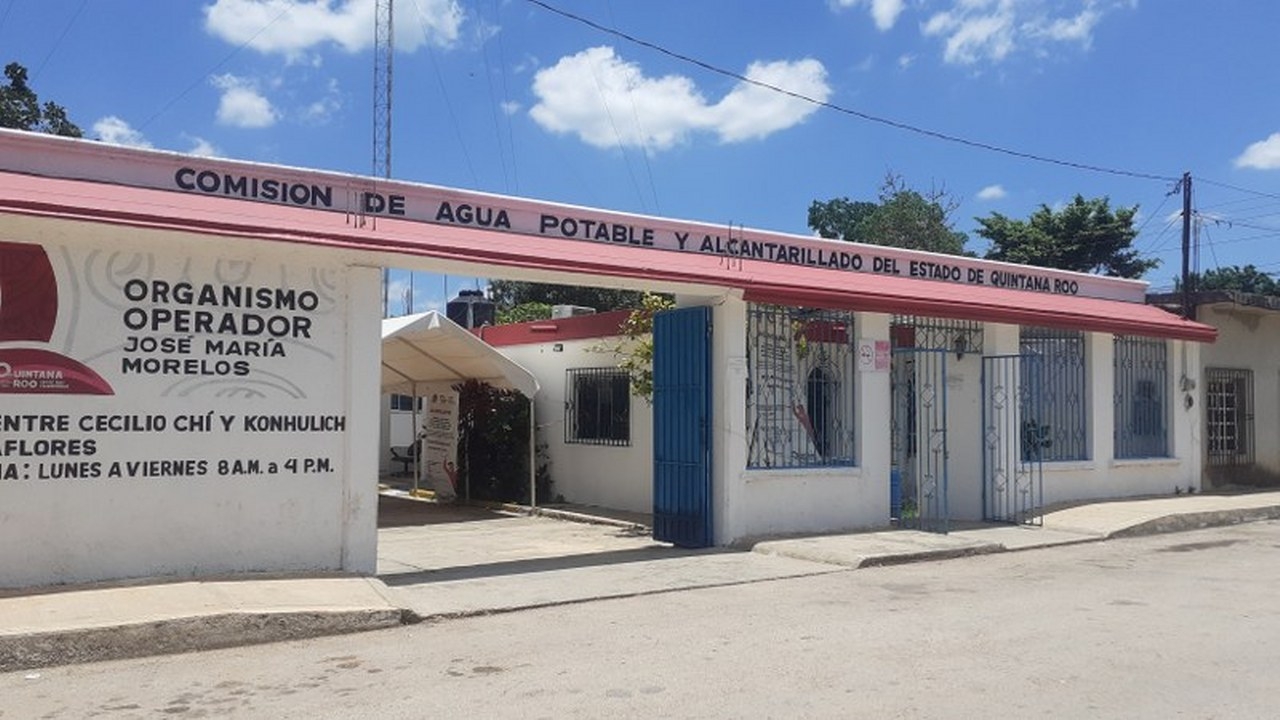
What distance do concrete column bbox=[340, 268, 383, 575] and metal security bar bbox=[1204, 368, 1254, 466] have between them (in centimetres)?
1555

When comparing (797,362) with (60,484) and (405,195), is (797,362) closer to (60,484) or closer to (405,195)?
(405,195)

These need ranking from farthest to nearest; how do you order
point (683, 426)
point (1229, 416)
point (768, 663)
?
point (1229, 416), point (683, 426), point (768, 663)

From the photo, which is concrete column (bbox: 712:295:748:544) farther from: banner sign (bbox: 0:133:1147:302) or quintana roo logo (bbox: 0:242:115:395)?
quintana roo logo (bbox: 0:242:115:395)

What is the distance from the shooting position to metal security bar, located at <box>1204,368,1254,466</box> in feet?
63.6

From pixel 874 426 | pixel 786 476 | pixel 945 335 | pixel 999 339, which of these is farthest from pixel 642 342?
pixel 999 339

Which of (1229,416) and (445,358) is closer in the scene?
(445,358)

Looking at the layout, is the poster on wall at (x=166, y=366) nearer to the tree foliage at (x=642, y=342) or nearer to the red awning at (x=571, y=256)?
the red awning at (x=571, y=256)

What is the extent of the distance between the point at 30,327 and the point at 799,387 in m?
8.41

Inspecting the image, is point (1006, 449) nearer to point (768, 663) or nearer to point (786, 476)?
point (786, 476)

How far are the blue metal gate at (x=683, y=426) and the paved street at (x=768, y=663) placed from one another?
8.25 ft

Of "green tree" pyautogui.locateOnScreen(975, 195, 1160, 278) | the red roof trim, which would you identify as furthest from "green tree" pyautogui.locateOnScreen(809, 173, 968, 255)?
the red roof trim

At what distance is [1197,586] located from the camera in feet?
33.2

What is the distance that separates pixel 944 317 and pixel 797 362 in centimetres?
209

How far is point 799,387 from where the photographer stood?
13.4 meters
